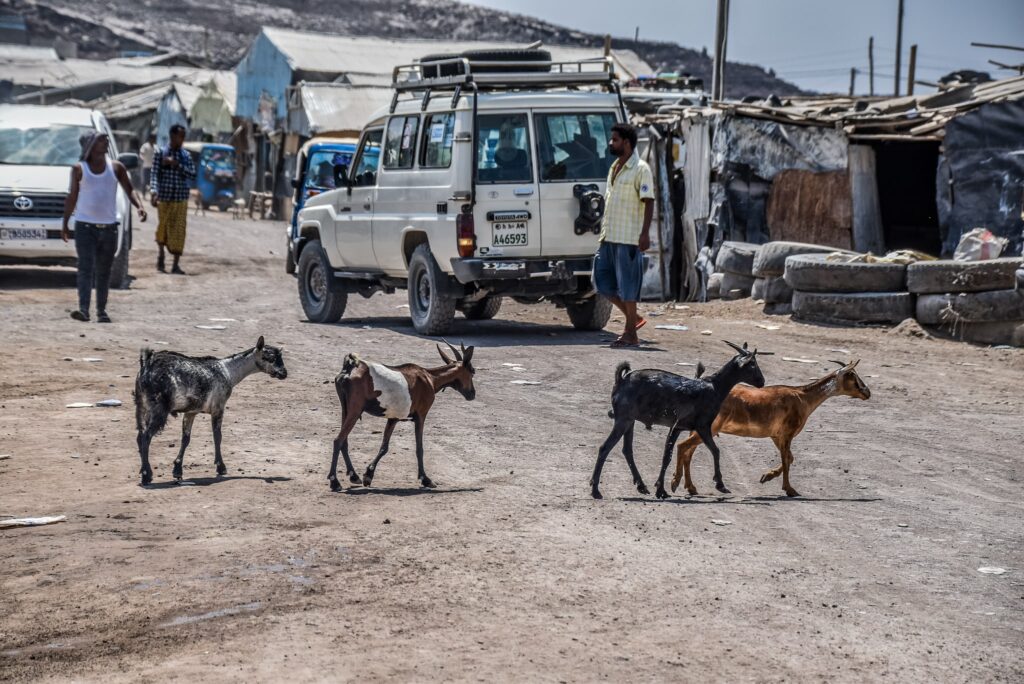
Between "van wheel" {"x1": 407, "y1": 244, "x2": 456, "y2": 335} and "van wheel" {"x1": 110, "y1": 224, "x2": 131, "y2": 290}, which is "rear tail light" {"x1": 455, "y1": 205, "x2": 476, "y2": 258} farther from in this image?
"van wheel" {"x1": 110, "y1": 224, "x2": 131, "y2": 290}

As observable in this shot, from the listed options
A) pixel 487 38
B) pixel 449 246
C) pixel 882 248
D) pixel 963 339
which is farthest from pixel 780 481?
pixel 487 38

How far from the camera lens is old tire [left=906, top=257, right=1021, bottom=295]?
1390 centimetres

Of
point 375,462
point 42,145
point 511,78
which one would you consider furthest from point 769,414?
point 42,145

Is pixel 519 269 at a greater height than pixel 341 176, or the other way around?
pixel 341 176

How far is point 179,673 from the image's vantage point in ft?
15.5

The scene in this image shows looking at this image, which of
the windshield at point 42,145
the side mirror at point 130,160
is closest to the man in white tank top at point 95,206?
the side mirror at point 130,160

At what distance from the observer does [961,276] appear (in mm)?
14086

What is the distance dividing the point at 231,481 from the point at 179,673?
261 cm

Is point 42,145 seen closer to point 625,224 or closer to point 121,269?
point 121,269

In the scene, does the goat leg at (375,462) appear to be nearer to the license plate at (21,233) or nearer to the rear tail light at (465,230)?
the rear tail light at (465,230)

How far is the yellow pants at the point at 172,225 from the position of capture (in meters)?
19.9

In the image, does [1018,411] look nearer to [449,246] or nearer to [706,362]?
[706,362]

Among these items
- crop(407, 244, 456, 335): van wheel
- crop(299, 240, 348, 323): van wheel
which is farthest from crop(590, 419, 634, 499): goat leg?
crop(299, 240, 348, 323): van wheel

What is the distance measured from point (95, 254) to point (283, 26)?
2909 inches
